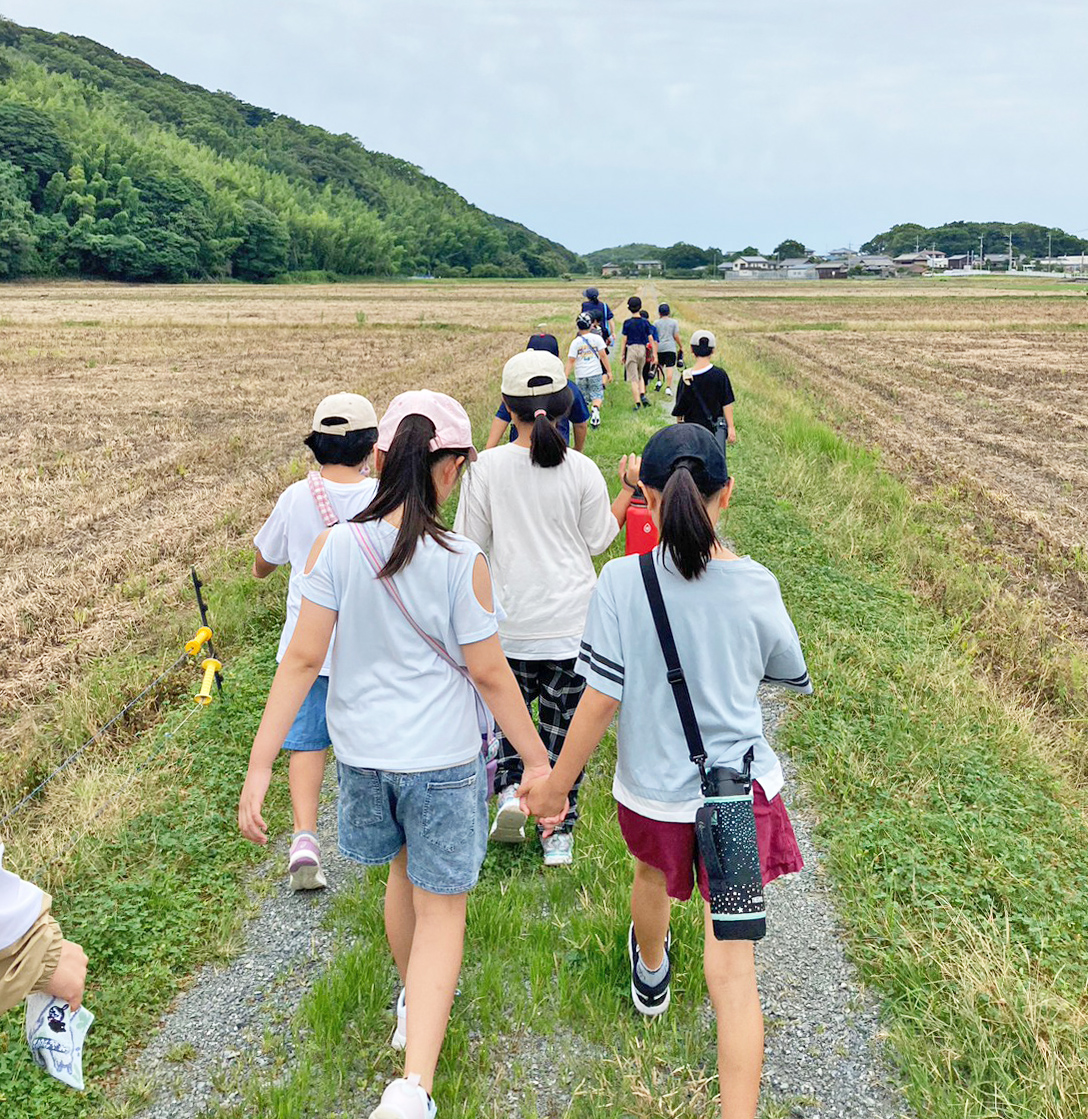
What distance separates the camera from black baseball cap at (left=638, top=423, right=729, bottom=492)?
2080 millimetres

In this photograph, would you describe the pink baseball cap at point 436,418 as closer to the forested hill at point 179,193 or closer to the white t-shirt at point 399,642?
the white t-shirt at point 399,642

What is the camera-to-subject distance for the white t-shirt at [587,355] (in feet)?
33.2

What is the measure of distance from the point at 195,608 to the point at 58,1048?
4.45 metres

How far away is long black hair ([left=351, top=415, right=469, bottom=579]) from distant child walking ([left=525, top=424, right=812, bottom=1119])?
464 millimetres

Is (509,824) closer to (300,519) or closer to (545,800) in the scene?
(545,800)

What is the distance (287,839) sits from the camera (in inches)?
144

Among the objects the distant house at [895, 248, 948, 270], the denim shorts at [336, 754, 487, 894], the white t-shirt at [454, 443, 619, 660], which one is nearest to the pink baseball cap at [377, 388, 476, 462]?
the denim shorts at [336, 754, 487, 894]

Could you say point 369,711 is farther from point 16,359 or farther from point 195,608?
point 16,359

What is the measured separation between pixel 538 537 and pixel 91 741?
A: 8.34ft

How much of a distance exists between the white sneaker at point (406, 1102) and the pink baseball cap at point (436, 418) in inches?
59.6

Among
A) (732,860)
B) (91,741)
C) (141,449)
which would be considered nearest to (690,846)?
(732,860)

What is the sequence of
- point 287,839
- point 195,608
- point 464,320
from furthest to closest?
point 464,320, point 195,608, point 287,839

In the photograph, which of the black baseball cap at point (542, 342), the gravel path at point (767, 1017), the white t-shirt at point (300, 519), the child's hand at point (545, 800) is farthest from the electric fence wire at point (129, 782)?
the black baseball cap at point (542, 342)

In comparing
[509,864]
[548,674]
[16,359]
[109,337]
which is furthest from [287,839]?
[109,337]
